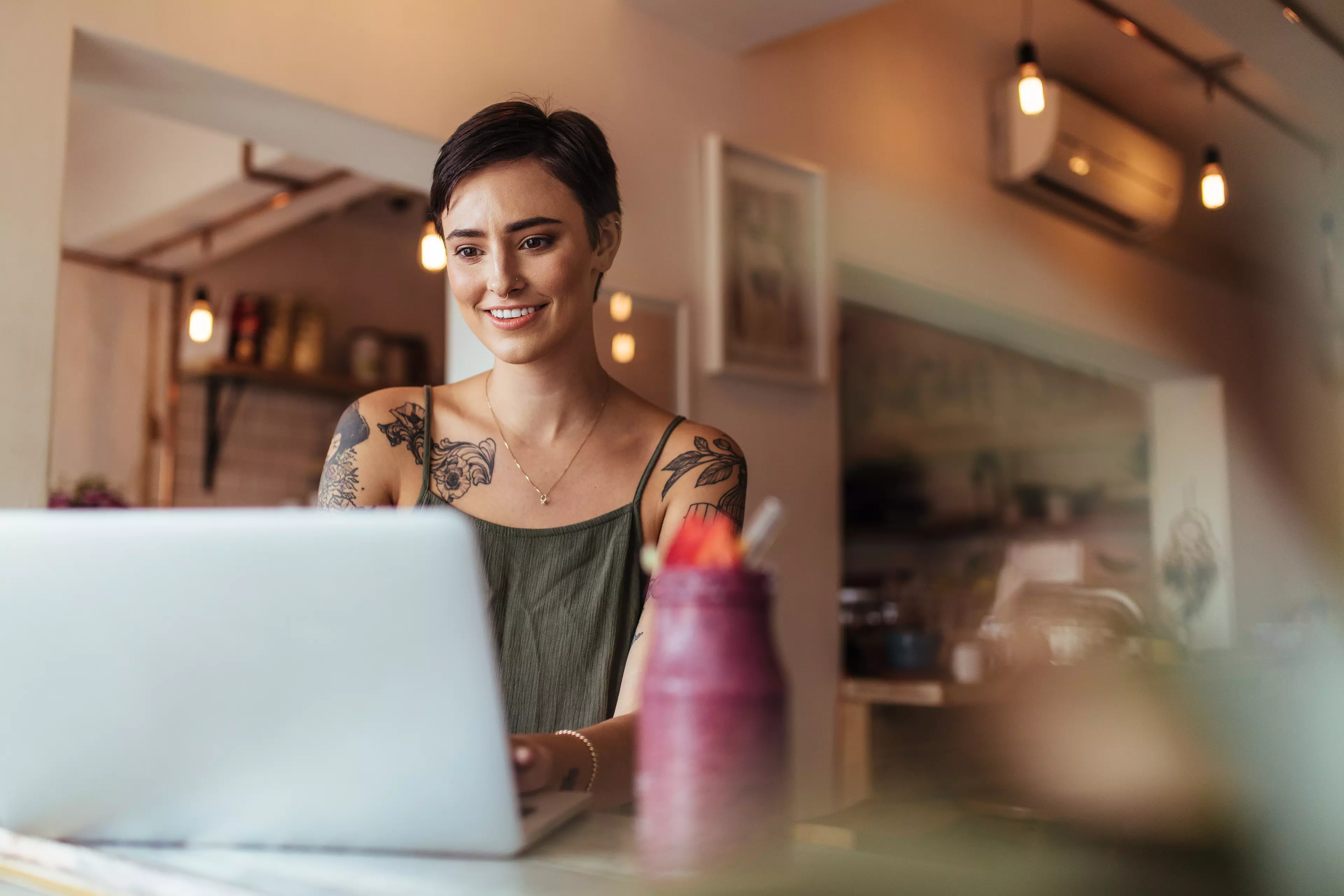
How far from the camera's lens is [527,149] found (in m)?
1.24

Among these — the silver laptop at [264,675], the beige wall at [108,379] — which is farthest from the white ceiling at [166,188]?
the silver laptop at [264,675]

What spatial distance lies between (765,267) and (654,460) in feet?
6.07

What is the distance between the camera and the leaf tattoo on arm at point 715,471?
1.35 meters

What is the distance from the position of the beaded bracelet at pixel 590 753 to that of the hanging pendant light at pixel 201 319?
3.28 metres

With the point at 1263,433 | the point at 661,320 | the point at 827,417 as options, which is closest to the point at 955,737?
the point at 827,417

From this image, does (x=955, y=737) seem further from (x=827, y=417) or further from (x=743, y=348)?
(x=743, y=348)

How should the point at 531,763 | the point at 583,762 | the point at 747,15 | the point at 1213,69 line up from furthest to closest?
the point at 1213,69, the point at 747,15, the point at 583,762, the point at 531,763

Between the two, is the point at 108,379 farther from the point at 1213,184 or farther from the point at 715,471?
the point at 1213,184

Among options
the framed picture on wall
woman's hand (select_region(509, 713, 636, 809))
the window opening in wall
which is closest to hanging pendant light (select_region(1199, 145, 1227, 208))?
the framed picture on wall

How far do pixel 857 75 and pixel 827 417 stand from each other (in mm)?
1092

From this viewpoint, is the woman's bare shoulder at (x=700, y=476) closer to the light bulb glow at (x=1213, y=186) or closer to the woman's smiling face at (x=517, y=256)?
the woman's smiling face at (x=517, y=256)

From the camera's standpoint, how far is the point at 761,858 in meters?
0.53

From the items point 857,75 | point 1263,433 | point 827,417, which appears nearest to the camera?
point 827,417

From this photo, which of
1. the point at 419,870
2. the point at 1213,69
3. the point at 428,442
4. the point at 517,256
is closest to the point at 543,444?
the point at 428,442
